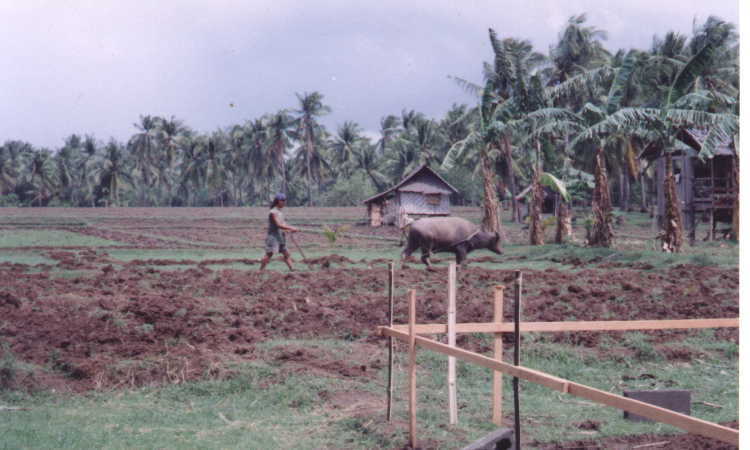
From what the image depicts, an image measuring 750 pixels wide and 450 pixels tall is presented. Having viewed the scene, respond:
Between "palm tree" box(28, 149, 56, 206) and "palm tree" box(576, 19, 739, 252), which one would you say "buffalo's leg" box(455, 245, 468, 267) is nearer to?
"palm tree" box(576, 19, 739, 252)

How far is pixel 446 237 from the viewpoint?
17891 millimetres

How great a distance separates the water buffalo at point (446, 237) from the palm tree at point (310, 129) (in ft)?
76.2

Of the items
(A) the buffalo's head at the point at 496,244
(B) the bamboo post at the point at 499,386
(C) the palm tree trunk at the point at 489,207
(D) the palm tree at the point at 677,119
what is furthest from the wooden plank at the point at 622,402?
(C) the palm tree trunk at the point at 489,207

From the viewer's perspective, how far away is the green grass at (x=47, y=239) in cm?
2417

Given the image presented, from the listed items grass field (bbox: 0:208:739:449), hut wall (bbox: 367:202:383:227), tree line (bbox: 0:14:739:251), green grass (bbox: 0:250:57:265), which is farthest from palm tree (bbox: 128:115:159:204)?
grass field (bbox: 0:208:739:449)

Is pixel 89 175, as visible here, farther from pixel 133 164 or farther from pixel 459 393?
pixel 459 393

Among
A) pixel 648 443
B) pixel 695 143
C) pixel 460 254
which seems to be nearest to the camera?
pixel 648 443

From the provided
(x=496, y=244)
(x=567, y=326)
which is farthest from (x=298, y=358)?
(x=496, y=244)

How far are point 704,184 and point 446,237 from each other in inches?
501

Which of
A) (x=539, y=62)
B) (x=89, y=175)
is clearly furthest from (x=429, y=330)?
(x=89, y=175)

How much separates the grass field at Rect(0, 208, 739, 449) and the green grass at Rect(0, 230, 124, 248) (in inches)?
361

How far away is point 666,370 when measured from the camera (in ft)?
26.7

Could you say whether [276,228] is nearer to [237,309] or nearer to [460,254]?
[237,309]

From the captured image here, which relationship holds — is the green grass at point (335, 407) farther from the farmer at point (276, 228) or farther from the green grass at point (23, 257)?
the green grass at point (23, 257)
